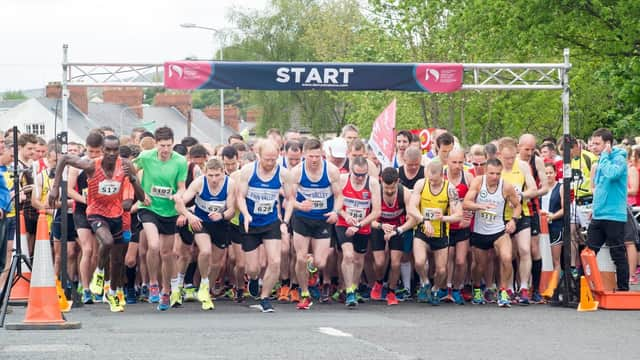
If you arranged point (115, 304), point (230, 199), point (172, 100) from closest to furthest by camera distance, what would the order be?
point (115, 304), point (230, 199), point (172, 100)

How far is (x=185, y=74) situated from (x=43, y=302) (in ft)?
15.8

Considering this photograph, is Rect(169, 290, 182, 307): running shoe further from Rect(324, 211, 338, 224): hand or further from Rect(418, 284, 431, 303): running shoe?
Rect(418, 284, 431, 303): running shoe

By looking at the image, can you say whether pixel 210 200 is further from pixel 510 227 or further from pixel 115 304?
pixel 510 227

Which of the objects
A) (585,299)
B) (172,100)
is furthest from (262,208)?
(172,100)

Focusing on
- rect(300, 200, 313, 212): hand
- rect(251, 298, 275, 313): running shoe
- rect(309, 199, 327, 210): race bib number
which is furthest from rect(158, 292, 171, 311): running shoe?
rect(309, 199, 327, 210): race bib number

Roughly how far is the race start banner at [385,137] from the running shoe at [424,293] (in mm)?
3179

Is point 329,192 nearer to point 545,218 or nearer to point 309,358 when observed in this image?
point 545,218

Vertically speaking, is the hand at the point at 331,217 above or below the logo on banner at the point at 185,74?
below

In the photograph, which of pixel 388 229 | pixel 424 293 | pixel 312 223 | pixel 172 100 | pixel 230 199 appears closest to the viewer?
pixel 230 199

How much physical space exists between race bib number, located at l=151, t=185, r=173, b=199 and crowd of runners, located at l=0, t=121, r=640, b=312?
27mm

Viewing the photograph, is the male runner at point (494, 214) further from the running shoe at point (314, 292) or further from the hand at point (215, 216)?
the hand at point (215, 216)

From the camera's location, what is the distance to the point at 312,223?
15.7 m

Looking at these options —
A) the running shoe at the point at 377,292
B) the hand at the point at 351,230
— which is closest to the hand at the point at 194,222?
the hand at the point at 351,230

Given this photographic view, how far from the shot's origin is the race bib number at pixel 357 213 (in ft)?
52.0
